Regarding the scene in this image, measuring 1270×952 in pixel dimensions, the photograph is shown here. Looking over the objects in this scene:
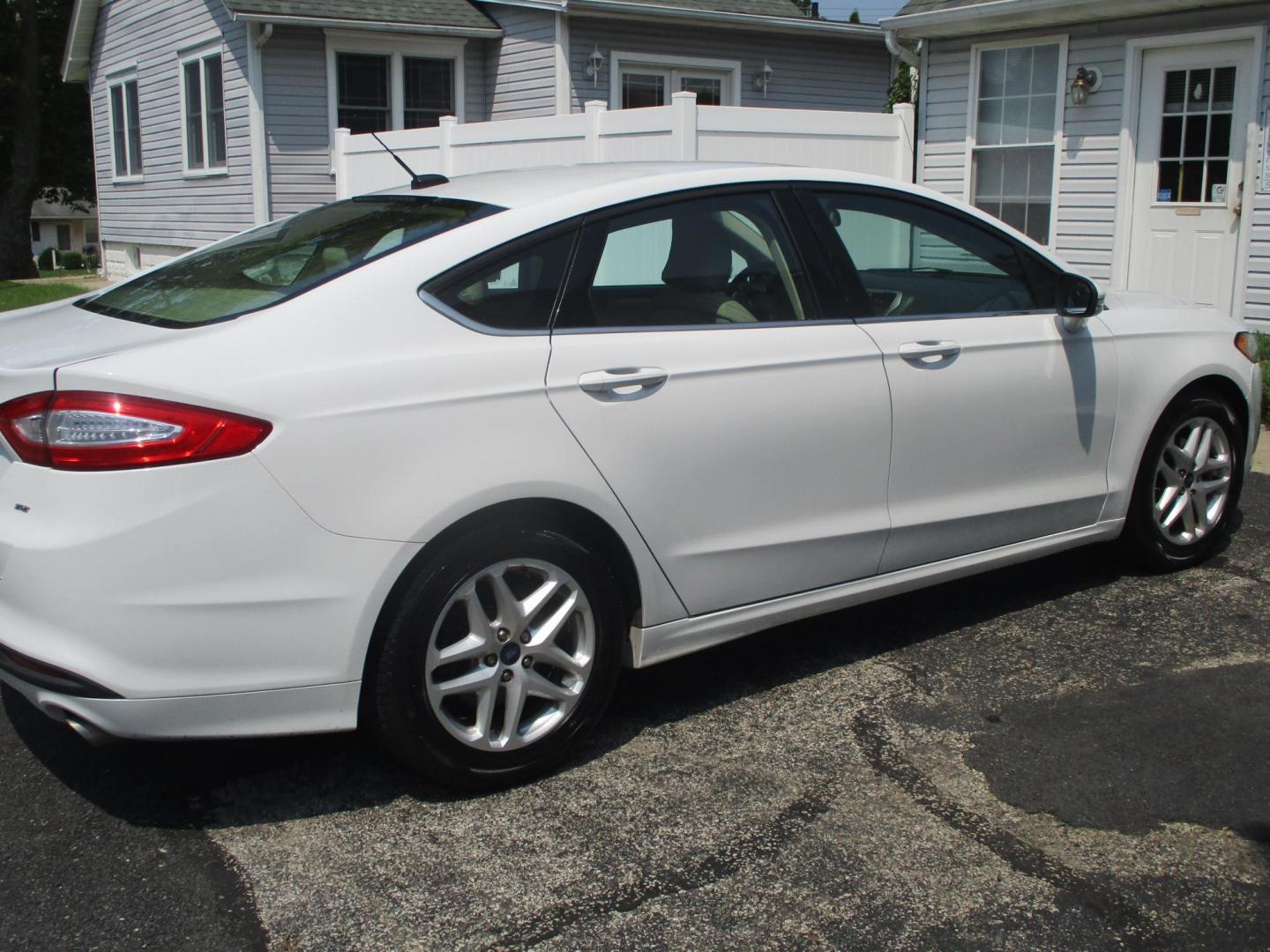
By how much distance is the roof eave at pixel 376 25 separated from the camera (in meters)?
15.8

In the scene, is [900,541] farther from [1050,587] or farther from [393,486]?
[393,486]

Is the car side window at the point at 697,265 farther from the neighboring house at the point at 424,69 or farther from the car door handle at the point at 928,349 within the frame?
the neighboring house at the point at 424,69

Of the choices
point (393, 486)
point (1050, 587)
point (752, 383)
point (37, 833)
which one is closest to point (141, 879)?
point (37, 833)

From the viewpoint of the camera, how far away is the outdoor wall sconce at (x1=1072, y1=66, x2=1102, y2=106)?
10961mm

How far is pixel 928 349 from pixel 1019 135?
337 inches

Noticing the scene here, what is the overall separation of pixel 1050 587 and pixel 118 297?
355 cm

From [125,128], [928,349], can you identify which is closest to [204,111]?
[125,128]

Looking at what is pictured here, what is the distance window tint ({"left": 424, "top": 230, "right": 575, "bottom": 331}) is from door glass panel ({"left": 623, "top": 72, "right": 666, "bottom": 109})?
45.5ft

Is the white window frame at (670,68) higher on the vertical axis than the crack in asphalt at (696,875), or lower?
higher

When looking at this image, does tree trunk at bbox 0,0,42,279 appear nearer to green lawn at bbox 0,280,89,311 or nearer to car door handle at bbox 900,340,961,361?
green lawn at bbox 0,280,89,311

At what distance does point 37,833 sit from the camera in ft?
10.4

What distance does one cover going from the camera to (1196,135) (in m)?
10.4

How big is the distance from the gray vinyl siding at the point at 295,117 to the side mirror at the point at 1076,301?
1376 centimetres

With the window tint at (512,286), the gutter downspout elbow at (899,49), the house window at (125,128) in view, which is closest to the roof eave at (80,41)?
the house window at (125,128)
